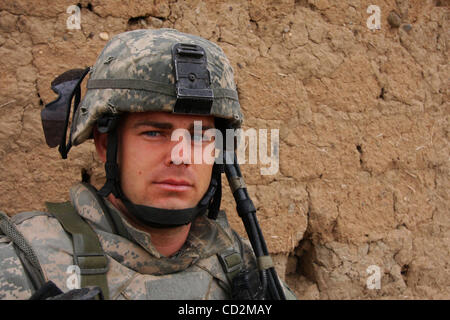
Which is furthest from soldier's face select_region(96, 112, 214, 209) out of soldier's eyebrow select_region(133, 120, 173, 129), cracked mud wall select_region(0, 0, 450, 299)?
cracked mud wall select_region(0, 0, 450, 299)

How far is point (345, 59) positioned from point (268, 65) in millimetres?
454

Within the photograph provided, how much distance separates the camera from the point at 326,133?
91.4 inches

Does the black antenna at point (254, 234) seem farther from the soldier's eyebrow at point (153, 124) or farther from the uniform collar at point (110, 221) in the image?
the soldier's eyebrow at point (153, 124)

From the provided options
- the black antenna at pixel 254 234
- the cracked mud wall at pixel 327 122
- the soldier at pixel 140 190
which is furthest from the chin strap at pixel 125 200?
the cracked mud wall at pixel 327 122

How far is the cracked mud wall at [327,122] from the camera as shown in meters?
1.90

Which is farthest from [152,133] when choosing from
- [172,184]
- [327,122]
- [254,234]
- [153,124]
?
[327,122]

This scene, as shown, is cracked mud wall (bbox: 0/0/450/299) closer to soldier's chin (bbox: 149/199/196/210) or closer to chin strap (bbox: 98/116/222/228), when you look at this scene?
chin strap (bbox: 98/116/222/228)

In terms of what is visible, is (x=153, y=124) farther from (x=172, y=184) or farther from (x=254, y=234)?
(x=254, y=234)

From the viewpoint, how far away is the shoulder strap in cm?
130

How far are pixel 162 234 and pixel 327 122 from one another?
1193 mm

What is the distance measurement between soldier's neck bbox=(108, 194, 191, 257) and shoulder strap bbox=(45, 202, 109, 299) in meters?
0.13

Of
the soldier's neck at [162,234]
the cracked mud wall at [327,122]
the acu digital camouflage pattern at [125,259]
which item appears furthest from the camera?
the cracked mud wall at [327,122]

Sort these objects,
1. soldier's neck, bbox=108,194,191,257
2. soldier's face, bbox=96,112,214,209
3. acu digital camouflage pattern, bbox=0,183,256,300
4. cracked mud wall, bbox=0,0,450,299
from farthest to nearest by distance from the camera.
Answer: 1. cracked mud wall, bbox=0,0,450,299
2. soldier's neck, bbox=108,194,191,257
3. soldier's face, bbox=96,112,214,209
4. acu digital camouflage pattern, bbox=0,183,256,300

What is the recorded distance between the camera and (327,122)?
7.64 ft
